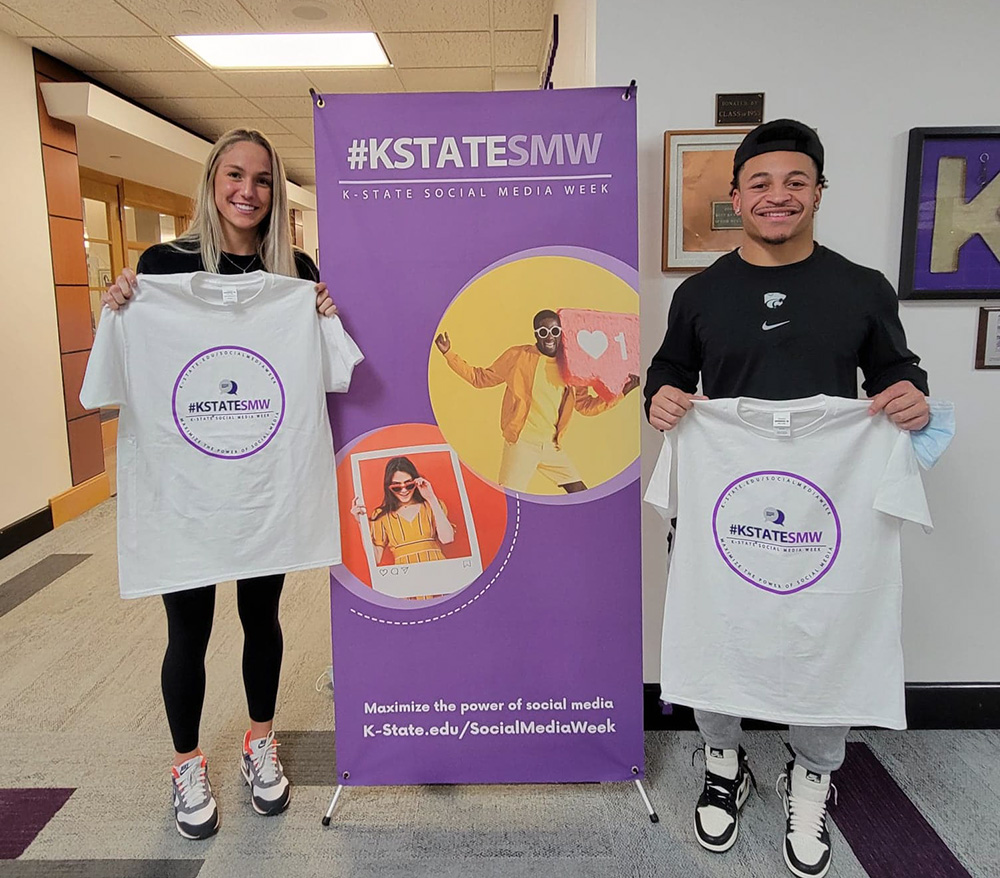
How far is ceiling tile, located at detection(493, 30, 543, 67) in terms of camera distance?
13.2 feet

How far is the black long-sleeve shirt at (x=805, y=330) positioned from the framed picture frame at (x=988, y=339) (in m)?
0.66

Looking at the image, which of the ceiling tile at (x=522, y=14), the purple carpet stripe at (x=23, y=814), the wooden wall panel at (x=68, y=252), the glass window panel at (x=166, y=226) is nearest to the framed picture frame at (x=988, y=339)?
the ceiling tile at (x=522, y=14)

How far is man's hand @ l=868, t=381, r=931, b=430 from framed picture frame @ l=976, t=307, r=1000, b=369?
0.80m

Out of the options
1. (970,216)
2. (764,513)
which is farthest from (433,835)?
(970,216)

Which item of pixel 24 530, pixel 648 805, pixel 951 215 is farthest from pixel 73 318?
pixel 951 215

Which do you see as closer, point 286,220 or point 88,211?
point 286,220

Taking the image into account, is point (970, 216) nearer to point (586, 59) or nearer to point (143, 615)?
point (586, 59)

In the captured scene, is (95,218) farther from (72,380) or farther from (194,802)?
(194,802)

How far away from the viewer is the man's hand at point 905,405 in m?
1.49

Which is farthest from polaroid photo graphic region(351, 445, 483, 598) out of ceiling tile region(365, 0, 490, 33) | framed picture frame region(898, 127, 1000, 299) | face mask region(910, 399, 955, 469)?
ceiling tile region(365, 0, 490, 33)

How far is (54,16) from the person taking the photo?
3.60m

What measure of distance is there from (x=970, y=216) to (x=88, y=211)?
19.4 feet

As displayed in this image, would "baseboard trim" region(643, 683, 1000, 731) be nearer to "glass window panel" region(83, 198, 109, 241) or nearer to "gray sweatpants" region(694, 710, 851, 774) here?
"gray sweatpants" region(694, 710, 851, 774)

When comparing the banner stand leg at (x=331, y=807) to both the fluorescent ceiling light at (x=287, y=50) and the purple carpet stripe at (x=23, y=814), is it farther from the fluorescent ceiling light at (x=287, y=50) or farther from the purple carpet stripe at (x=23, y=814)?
the fluorescent ceiling light at (x=287, y=50)
